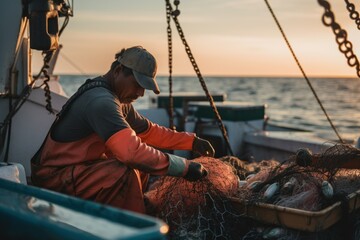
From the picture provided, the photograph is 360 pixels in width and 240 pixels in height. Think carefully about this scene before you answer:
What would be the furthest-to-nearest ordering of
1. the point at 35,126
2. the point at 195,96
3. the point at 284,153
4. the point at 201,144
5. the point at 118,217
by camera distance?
the point at 195,96, the point at 284,153, the point at 35,126, the point at 201,144, the point at 118,217

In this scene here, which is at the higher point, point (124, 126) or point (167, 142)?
point (124, 126)

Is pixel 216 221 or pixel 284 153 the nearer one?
pixel 216 221

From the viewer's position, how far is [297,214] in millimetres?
3551

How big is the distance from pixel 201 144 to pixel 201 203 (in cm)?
100

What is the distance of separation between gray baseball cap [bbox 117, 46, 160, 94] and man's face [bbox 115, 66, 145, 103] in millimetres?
95

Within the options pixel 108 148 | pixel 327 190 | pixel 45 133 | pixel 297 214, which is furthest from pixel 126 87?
pixel 45 133

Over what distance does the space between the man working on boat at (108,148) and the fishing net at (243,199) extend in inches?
9.9

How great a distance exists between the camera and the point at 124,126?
369cm

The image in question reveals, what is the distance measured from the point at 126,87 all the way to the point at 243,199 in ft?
4.52

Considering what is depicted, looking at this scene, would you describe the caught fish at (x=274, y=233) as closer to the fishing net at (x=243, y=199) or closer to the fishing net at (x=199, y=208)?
the fishing net at (x=243, y=199)

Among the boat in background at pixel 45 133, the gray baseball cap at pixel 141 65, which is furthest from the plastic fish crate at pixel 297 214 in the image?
the boat in background at pixel 45 133

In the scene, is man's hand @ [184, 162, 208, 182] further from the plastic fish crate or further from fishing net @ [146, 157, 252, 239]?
the plastic fish crate

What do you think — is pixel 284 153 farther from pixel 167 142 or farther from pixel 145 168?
pixel 145 168

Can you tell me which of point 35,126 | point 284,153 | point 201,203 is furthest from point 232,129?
point 201,203
